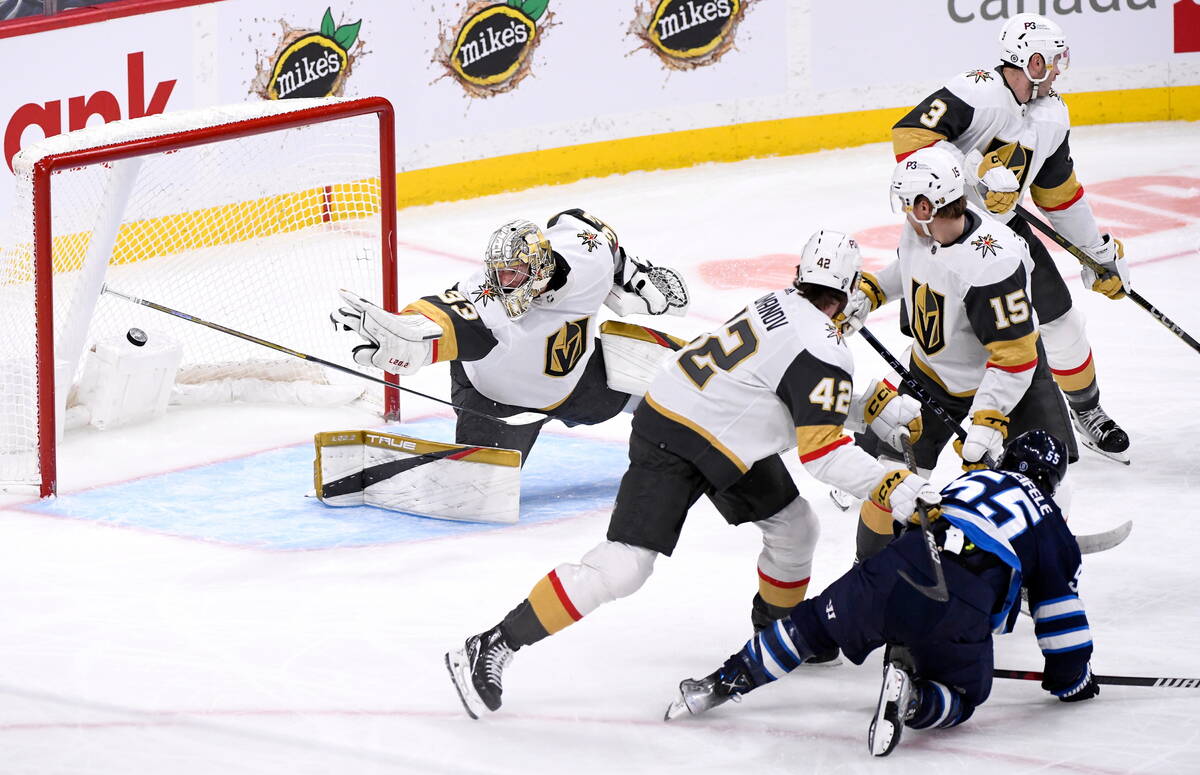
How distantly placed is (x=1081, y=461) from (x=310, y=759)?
9.29 ft

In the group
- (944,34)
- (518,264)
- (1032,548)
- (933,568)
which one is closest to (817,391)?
(933,568)

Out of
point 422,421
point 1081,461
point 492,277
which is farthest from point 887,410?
point 422,421

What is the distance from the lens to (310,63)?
311 inches

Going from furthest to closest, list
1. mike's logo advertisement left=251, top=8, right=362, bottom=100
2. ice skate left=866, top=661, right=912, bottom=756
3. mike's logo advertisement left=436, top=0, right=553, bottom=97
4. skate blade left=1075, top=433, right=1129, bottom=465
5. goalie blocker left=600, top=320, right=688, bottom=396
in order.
A: mike's logo advertisement left=436, top=0, right=553, bottom=97
mike's logo advertisement left=251, top=8, right=362, bottom=100
skate blade left=1075, top=433, right=1129, bottom=465
goalie blocker left=600, top=320, right=688, bottom=396
ice skate left=866, top=661, right=912, bottom=756

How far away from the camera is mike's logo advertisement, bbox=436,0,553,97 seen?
26.9 ft

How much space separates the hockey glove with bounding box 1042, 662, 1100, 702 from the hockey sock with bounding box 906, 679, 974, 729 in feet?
0.84

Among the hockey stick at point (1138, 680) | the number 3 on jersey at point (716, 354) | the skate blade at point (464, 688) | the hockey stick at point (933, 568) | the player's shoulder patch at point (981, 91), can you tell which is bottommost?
the hockey stick at point (1138, 680)

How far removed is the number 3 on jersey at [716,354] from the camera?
3451mm

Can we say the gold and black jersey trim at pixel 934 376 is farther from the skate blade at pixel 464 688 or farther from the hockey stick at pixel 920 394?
the skate blade at pixel 464 688

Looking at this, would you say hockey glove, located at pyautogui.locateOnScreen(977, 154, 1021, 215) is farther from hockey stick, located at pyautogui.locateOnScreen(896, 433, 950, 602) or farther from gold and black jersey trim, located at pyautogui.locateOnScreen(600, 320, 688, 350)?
hockey stick, located at pyautogui.locateOnScreen(896, 433, 950, 602)

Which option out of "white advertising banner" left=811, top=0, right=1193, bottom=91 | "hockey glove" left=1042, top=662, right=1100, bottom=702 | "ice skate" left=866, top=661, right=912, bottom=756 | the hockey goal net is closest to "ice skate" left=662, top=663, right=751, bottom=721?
"ice skate" left=866, top=661, right=912, bottom=756

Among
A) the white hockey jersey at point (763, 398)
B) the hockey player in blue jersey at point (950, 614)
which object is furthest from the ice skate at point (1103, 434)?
the white hockey jersey at point (763, 398)

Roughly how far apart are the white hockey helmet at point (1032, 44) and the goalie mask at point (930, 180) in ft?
2.75

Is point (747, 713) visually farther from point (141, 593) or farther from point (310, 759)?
point (141, 593)
